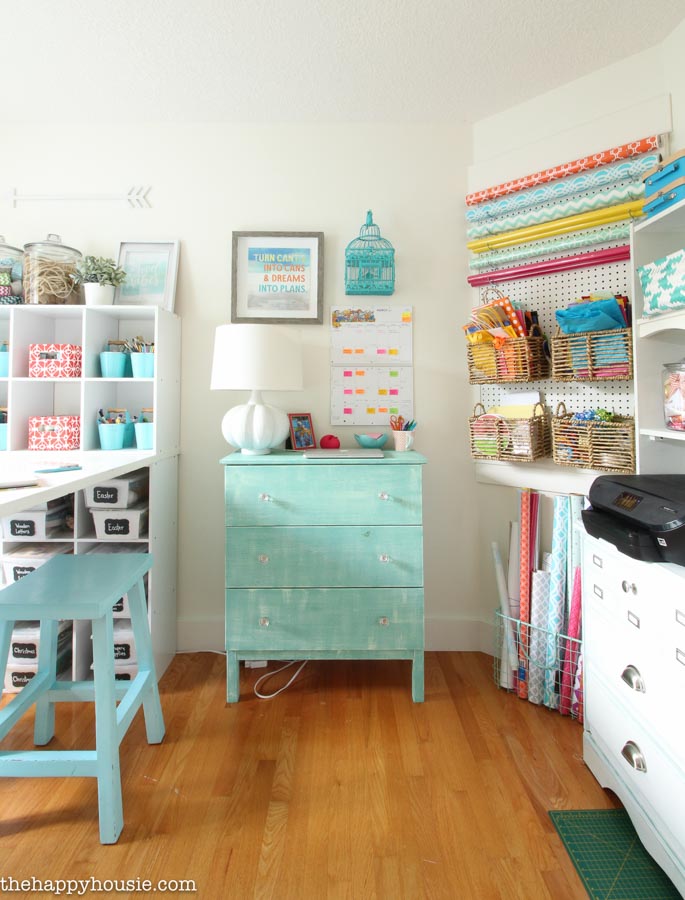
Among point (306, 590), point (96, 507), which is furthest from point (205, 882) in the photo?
point (96, 507)

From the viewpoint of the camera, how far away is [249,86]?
7.38 feet

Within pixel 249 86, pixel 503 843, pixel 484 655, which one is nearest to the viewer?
pixel 503 843

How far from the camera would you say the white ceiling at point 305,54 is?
1.84m

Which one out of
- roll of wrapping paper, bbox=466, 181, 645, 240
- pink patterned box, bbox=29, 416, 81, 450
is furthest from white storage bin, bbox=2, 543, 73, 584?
roll of wrapping paper, bbox=466, 181, 645, 240

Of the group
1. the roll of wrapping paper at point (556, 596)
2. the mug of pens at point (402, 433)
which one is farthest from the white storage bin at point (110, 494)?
the roll of wrapping paper at point (556, 596)

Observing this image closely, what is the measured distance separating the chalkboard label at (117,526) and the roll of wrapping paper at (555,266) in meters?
1.87

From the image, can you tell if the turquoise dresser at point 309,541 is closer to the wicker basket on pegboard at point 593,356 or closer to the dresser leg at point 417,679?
the dresser leg at point 417,679

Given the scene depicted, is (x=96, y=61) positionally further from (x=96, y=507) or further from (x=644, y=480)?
(x=644, y=480)

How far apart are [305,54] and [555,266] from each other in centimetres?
129

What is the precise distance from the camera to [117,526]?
7.17 feet

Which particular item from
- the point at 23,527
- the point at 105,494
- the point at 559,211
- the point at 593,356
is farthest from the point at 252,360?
the point at 559,211

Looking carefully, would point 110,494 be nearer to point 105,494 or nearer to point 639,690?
point 105,494

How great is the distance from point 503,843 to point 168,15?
9.20 feet

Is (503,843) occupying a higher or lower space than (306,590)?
lower
